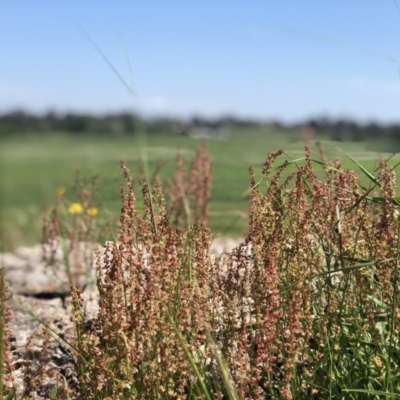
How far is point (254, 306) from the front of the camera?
2.60 m

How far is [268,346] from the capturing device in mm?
2568

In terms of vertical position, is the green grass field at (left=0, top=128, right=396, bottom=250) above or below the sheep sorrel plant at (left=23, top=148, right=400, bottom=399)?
above

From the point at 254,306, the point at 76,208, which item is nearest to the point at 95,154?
the point at 254,306

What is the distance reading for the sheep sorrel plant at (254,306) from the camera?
8.50ft

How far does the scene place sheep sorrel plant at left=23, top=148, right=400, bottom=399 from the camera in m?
2.59

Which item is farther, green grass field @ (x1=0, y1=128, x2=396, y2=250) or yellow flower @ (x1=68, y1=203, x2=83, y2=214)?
yellow flower @ (x1=68, y1=203, x2=83, y2=214)

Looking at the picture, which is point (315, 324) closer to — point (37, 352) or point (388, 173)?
point (388, 173)

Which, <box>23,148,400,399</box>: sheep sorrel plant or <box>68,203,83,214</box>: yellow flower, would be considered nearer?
<box>23,148,400,399</box>: sheep sorrel plant

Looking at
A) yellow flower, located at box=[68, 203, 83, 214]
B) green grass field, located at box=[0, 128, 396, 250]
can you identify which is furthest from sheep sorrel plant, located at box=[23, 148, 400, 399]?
yellow flower, located at box=[68, 203, 83, 214]

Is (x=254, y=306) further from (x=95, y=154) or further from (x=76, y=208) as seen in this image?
(x=76, y=208)

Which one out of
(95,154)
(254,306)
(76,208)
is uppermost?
(95,154)

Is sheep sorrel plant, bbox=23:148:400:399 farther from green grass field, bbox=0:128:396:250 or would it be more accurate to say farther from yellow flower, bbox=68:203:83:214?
yellow flower, bbox=68:203:83:214

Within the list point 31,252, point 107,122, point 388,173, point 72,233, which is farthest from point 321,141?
point 31,252

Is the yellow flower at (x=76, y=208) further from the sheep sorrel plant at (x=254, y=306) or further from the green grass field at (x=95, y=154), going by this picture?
the sheep sorrel plant at (x=254, y=306)
